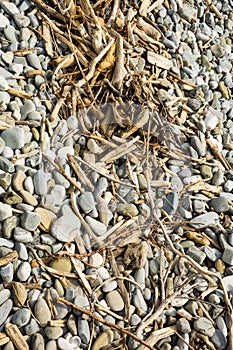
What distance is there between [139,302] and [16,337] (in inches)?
14.3

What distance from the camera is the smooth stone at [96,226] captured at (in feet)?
5.16

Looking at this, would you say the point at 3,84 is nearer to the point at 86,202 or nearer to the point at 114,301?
the point at 86,202

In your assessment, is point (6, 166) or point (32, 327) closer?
point (32, 327)

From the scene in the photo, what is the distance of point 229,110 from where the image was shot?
211 cm

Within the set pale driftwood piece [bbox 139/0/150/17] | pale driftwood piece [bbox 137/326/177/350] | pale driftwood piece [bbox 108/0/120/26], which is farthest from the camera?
pale driftwood piece [bbox 139/0/150/17]

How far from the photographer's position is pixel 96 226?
1579 mm

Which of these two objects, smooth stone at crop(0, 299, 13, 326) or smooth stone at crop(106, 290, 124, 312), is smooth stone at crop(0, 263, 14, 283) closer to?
smooth stone at crop(0, 299, 13, 326)

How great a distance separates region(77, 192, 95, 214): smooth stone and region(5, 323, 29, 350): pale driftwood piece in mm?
406

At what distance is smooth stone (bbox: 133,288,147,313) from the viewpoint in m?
1.50

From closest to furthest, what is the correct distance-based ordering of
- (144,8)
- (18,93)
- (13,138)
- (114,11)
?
1. (13,138)
2. (18,93)
3. (114,11)
4. (144,8)

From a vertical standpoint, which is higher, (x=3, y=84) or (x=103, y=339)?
(x=3, y=84)

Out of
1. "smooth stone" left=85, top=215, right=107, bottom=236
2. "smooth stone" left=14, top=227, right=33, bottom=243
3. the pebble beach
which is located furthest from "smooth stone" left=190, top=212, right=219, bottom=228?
"smooth stone" left=14, top=227, right=33, bottom=243

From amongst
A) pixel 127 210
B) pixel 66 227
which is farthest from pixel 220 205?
pixel 66 227

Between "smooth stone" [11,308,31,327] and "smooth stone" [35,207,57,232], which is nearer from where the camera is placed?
"smooth stone" [11,308,31,327]
